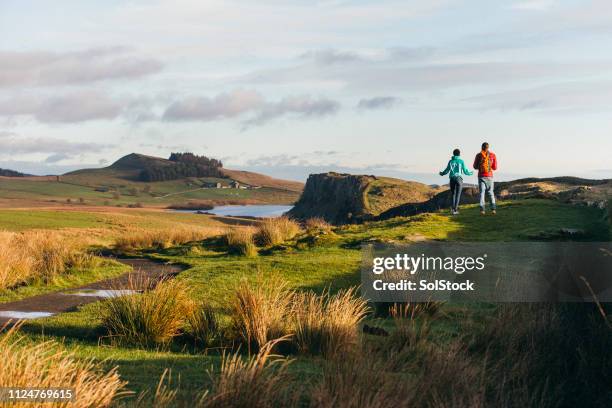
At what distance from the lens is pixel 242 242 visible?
27.3 m

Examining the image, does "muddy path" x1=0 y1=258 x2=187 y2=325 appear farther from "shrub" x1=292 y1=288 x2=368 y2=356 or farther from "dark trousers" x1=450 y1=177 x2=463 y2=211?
"dark trousers" x1=450 y1=177 x2=463 y2=211

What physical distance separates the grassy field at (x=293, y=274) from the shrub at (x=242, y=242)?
1.21ft

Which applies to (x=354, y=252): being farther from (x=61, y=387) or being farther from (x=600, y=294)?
(x=61, y=387)

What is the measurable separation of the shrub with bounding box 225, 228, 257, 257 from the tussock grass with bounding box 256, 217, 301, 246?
1.42 ft

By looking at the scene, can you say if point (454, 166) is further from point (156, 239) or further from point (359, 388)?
point (359, 388)

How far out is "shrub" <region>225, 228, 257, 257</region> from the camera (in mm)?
25062

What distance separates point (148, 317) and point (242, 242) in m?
15.8

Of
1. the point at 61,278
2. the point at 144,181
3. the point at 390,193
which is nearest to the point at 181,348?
the point at 61,278

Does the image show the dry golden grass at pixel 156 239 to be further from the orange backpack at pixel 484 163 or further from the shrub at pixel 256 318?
the shrub at pixel 256 318

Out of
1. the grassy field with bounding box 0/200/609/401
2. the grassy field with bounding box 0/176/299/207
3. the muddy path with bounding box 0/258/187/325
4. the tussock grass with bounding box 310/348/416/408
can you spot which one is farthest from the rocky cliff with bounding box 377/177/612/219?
the grassy field with bounding box 0/176/299/207

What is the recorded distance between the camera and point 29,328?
12.5m

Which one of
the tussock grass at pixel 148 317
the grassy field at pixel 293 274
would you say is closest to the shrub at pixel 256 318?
the grassy field at pixel 293 274

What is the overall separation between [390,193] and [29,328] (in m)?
77.0

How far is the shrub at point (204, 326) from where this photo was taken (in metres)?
11.2
